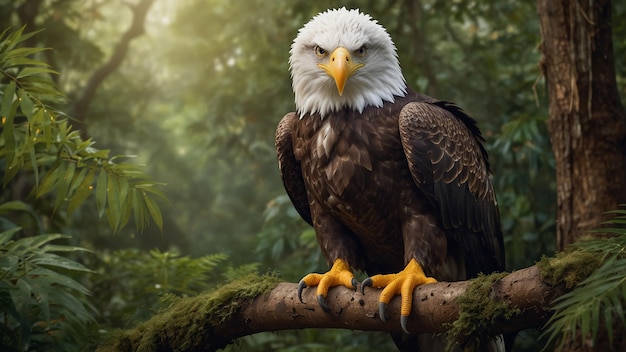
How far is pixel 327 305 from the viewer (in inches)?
127

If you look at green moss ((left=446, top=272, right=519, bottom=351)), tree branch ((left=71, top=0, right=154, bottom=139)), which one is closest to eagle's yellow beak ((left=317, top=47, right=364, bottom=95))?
green moss ((left=446, top=272, right=519, bottom=351))

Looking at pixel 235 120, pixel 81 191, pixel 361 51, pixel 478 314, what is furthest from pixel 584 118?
pixel 235 120

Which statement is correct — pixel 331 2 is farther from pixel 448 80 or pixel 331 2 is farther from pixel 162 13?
pixel 162 13

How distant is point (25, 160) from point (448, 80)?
15.7ft

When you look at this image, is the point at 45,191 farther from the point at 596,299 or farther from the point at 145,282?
the point at 596,299

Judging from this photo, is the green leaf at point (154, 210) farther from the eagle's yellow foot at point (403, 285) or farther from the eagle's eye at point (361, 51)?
the eagle's eye at point (361, 51)

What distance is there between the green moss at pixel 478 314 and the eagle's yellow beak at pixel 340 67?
48.5 inches

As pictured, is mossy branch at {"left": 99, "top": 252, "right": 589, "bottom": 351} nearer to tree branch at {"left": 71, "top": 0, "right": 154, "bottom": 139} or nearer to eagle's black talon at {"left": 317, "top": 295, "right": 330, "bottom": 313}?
eagle's black talon at {"left": 317, "top": 295, "right": 330, "bottom": 313}

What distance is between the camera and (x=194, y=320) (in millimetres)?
3424

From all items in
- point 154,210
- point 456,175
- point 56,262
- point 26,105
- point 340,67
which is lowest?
point 56,262

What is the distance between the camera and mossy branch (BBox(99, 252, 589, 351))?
8.14ft

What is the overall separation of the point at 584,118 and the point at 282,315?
2102mm

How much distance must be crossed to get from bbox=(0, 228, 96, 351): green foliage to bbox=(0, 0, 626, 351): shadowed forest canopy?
0.15 feet

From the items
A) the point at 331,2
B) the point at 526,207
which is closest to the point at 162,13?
the point at 331,2
